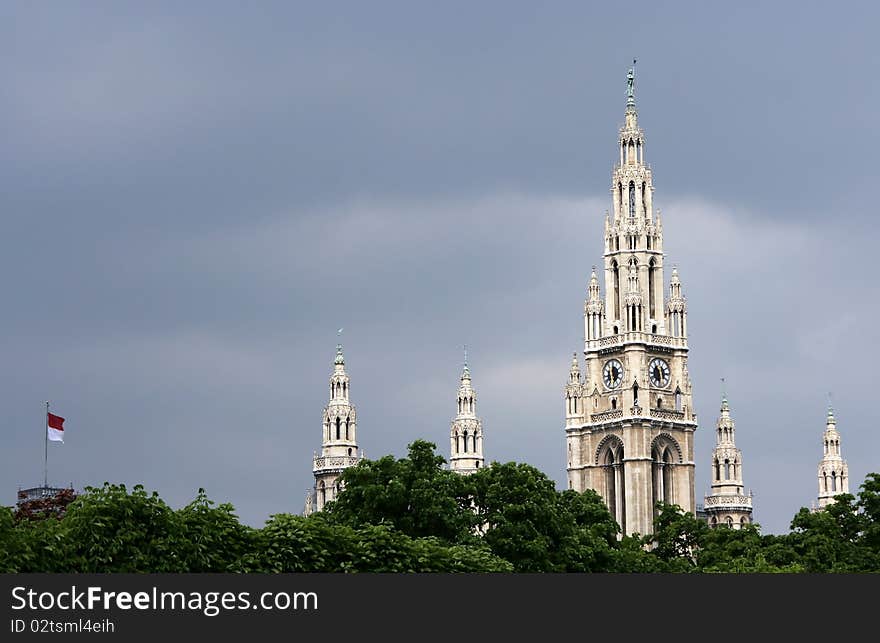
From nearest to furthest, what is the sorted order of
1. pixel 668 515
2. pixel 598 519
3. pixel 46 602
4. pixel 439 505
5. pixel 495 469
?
pixel 46 602, pixel 439 505, pixel 495 469, pixel 598 519, pixel 668 515

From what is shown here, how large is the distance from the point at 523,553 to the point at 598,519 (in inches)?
1137

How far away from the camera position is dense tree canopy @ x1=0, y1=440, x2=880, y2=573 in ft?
228

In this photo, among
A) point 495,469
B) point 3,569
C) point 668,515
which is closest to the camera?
point 3,569

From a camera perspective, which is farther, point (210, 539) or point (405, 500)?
point (405, 500)

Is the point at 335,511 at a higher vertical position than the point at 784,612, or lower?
higher

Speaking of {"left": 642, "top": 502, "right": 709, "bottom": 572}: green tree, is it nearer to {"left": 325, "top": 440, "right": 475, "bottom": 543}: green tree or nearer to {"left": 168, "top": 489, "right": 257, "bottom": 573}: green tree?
{"left": 325, "top": 440, "right": 475, "bottom": 543}: green tree

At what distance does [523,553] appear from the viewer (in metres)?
97.2

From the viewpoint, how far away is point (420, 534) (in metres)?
94.9

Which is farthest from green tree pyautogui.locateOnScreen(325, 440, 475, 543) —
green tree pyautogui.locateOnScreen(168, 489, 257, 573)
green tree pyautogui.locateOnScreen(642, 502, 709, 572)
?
green tree pyautogui.locateOnScreen(642, 502, 709, 572)

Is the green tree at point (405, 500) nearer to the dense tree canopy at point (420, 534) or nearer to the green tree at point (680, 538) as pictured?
the dense tree canopy at point (420, 534)

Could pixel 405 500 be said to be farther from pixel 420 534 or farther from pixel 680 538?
pixel 680 538

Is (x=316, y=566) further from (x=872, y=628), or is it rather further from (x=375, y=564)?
(x=872, y=628)

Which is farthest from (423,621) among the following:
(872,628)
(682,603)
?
(872,628)

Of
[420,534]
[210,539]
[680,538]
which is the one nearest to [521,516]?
[420,534]
